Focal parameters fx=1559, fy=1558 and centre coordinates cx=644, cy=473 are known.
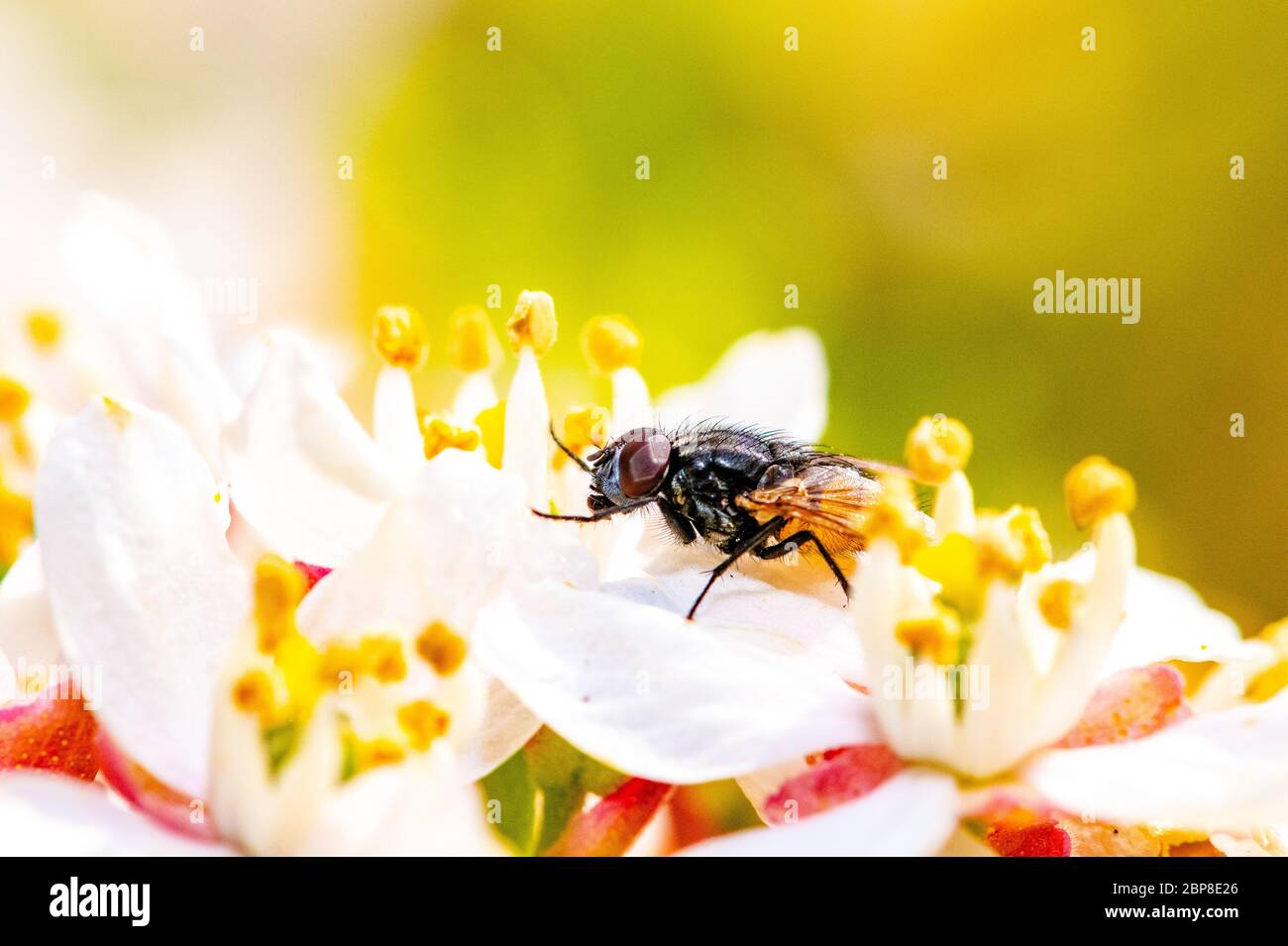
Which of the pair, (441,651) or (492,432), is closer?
(441,651)

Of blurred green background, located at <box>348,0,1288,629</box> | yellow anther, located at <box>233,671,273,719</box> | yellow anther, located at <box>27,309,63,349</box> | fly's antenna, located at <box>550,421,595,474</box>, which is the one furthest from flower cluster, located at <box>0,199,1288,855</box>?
blurred green background, located at <box>348,0,1288,629</box>

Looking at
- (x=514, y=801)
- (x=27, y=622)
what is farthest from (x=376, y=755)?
(x=27, y=622)

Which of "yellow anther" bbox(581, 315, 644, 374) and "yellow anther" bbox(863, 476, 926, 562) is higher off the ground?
"yellow anther" bbox(581, 315, 644, 374)

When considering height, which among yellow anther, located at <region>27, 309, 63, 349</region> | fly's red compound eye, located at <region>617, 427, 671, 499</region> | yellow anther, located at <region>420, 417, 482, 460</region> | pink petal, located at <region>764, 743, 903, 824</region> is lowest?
pink petal, located at <region>764, 743, 903, 824</region>

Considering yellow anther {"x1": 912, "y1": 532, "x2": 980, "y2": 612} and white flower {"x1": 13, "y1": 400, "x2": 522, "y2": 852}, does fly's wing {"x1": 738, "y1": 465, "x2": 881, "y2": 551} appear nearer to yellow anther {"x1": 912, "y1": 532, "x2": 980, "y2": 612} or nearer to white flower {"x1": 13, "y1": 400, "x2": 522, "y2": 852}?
yellow anther {"x1": 912, "y1": 532, "x2": 980, "y2": 612}

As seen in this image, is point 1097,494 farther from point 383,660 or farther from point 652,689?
point 383,660
